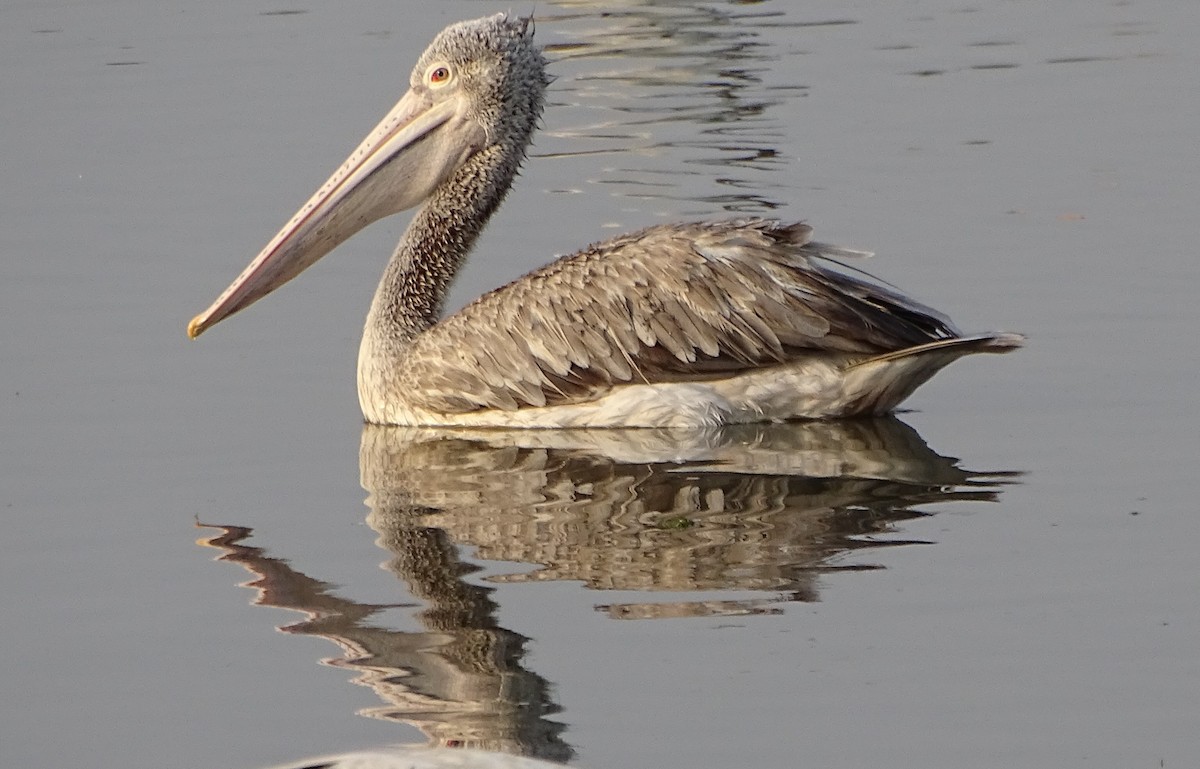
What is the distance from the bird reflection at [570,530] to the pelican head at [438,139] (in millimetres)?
1058

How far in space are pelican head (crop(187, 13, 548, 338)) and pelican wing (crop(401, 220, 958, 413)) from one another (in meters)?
0.87

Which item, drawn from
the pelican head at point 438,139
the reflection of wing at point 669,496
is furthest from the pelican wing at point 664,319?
the pelican head at point 438,139

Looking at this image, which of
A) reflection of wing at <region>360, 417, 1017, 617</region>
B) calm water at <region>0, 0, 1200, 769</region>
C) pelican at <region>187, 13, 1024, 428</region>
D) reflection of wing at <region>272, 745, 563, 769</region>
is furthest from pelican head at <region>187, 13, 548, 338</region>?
reflection of wing at <region>272, 745, 563, 769</region>

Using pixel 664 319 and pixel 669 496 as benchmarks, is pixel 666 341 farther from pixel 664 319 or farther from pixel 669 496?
pixel 669 496

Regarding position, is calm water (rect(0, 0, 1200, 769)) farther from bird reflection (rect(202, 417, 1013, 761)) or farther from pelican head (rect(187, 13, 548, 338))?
pelican head (rect(187, 13, 548, 338))

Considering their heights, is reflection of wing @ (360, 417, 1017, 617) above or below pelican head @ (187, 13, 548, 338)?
below

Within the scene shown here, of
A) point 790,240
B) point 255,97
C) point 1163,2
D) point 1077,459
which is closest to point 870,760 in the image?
point 1077,459

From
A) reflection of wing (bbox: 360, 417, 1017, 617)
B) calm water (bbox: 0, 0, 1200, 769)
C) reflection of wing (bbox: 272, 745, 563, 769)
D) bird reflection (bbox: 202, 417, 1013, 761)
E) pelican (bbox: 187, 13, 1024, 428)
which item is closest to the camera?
reflection of wing (bbox: 272, 745, 563, 769)

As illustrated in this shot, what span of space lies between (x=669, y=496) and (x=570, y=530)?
0.53m

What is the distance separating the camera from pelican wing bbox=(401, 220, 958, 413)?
7.81m

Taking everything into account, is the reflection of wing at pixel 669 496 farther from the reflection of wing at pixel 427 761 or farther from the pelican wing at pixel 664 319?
the reflection of wing at pixel 427 761

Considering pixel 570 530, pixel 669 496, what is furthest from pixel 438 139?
pixel 570 530

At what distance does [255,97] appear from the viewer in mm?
14156

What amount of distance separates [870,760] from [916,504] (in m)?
2.19
